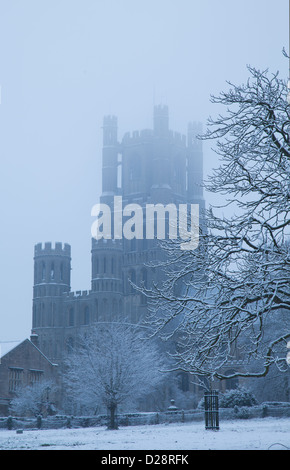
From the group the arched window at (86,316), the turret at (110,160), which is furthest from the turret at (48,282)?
the turret at (110,160)

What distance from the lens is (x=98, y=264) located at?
8112cm

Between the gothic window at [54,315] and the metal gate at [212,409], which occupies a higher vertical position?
the gothic window at [54,315]

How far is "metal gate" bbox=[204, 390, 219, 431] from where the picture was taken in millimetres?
24716

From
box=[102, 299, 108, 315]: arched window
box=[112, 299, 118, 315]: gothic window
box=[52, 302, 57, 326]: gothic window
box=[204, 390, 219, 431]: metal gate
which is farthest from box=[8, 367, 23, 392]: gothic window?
box=[52, 302, 57, 326]: gothic window

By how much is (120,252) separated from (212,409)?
186 feet

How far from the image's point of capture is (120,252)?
82250 millimetres

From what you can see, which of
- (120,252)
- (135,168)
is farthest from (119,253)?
(135,168)

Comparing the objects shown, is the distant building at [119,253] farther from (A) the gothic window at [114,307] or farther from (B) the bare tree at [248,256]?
(B) the bare tree at [248,256]

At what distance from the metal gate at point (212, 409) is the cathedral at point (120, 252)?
156 feet

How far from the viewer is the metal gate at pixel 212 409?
81.1ft
